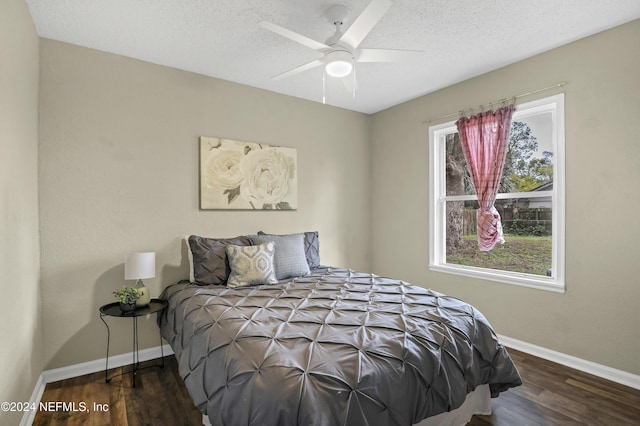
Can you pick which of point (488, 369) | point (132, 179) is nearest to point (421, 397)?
point (488, 369)

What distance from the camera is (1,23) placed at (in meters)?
1.64

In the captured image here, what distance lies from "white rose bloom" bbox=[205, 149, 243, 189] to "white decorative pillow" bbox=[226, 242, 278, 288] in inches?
29.2

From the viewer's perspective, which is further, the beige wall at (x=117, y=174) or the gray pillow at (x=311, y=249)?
the gray pillow at (x=311, y=249)

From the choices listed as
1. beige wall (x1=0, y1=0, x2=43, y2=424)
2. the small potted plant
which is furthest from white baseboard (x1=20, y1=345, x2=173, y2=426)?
the small potted plant

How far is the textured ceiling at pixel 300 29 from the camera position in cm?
220

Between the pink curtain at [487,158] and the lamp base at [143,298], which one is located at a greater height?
the pink curtain at [487,158]

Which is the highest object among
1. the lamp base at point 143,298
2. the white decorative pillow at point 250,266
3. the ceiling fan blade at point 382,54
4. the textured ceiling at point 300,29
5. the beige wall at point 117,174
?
the textured ceiling at point 300,29

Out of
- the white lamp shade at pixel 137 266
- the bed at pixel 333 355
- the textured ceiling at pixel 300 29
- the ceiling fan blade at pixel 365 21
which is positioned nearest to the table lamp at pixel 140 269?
the white lamp shade at pixel 137 266

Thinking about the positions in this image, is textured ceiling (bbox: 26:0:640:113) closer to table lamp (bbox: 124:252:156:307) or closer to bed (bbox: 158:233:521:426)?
table lamp (bbox: 124:252:156:307)

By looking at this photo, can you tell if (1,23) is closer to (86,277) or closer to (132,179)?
(132,179)

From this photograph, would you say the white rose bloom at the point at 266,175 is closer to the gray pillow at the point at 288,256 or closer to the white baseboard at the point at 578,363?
the gray pillow at the point at 288,256

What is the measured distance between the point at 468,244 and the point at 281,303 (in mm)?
2356

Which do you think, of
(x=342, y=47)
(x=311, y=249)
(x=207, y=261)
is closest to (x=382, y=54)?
(x=342, y=47)

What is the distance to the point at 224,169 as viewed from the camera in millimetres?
3322
